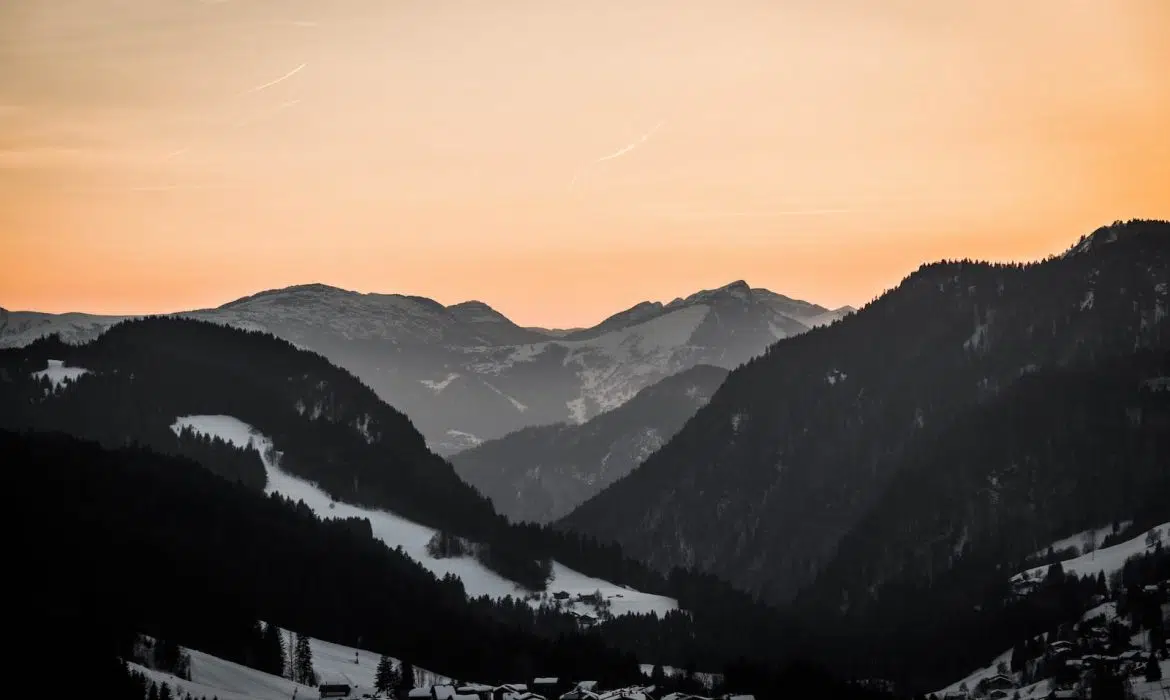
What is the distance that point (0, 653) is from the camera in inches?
7539

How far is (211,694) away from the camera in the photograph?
199m

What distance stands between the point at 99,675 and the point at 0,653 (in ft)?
35.1

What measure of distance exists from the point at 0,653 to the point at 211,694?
19917 millimetres

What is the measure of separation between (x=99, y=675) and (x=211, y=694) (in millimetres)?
14564

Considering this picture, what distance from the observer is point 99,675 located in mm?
187500
